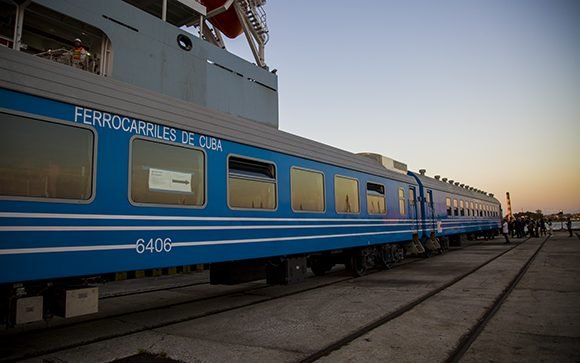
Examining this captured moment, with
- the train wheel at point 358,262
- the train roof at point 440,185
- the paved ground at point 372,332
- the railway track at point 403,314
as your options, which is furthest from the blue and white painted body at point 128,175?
the train roof at point 440,185

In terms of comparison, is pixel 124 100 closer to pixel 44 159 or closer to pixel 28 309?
pixel 44 159

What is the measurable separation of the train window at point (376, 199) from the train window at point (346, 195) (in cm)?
78

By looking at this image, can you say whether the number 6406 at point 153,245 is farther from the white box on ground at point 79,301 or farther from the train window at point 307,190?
the train window at point 307,190

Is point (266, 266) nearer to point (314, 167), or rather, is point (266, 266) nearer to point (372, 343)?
point (314, 167)

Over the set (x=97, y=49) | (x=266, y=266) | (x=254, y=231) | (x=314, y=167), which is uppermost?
(x=97, y=49)

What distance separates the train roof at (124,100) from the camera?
13.0 feet

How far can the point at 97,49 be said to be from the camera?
9836 millimetres

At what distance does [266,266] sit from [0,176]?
5.01 metres

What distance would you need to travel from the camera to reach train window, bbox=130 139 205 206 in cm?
492

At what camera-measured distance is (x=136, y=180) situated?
4891 millimetres

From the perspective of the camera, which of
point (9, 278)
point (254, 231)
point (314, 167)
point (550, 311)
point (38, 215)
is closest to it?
point (9, 278)

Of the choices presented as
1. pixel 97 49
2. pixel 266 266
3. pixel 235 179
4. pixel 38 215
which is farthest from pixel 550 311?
pixel 97 49

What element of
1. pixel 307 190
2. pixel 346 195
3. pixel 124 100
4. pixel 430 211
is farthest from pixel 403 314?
pixel 430 211

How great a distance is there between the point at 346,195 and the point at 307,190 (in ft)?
5.83
